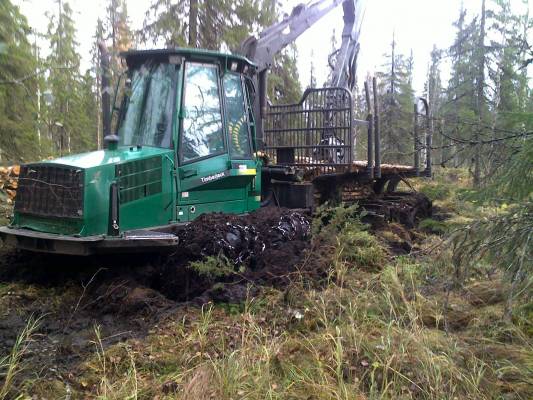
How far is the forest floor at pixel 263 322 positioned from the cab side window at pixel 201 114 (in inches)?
40.1

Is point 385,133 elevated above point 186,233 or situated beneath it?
elevated above

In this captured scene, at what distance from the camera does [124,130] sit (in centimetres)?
697

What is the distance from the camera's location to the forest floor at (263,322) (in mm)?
3629

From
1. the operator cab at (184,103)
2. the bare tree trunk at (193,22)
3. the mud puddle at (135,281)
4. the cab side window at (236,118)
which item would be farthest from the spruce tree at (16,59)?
the bare tree trunk at (193,22)

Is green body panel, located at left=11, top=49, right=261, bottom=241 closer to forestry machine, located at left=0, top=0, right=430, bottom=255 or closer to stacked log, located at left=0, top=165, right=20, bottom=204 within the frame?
forestry machine, located at left=0, top=0, right=430, bottom=255

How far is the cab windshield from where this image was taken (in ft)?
21.3

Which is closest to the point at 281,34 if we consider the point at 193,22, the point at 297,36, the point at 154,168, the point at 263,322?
the point at 297,36

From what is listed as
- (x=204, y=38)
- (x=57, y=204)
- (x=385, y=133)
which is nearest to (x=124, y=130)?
(x=57, y=204)

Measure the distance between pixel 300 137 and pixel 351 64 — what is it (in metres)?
2.83

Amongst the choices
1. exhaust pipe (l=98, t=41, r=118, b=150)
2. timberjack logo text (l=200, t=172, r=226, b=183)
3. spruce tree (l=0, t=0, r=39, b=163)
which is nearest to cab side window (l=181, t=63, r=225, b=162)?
timberjack logo text (l=200, t=172, r=226, b=183)

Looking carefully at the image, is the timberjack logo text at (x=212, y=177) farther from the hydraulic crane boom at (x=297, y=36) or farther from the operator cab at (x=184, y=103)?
the hydraulic crane boom at (x=297, y=36)

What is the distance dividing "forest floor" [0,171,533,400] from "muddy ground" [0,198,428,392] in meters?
0.02

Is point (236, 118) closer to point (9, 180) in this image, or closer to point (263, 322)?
point (263, 322)

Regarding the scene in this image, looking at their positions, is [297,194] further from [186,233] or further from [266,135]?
[186,233]
